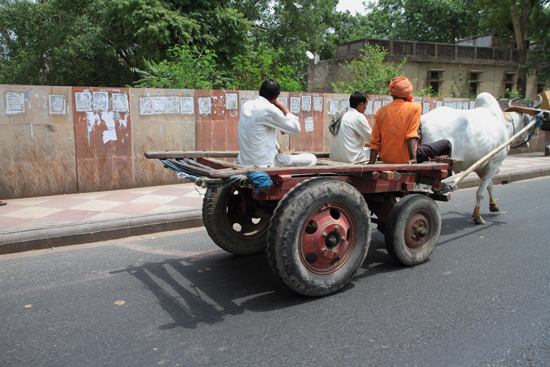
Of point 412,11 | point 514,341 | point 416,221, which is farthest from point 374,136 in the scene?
point 412,11

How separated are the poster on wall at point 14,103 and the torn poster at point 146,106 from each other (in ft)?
6.44

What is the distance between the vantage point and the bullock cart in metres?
3.27

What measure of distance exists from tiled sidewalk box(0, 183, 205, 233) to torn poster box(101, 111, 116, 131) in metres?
1.24

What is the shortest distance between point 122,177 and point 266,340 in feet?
20.0

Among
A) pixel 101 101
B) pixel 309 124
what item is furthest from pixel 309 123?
pixel 101 101

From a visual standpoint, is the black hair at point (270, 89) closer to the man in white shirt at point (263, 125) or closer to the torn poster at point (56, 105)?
the man in white shirt at point (263, 125)

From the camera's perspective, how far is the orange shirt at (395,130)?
4516 millimetres

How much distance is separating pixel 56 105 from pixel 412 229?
642 cm

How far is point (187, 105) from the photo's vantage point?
8.59m

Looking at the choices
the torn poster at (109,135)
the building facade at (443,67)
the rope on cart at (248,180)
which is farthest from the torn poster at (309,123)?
the building facade at (443,67)

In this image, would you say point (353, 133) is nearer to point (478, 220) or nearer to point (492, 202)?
point (478, 220)

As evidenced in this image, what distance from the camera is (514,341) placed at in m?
2.91

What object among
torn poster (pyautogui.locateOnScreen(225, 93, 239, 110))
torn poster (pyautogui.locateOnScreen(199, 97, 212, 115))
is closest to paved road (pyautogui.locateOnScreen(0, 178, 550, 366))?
torn poster (pyautogui.locateOnScreen(199, 97, 212, 115))

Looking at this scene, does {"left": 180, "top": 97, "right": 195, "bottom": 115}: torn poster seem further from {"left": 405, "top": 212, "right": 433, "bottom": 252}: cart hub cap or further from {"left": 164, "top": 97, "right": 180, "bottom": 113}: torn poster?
{"left": 405, "top": 212, "right": 433, "bottom": 252}: cart hub cap
